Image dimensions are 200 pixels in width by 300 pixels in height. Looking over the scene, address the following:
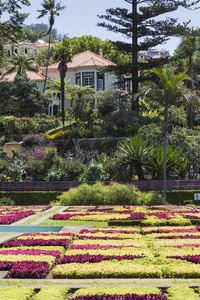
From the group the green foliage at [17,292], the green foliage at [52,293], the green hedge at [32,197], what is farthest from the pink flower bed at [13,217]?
the green foliage at [52,293]

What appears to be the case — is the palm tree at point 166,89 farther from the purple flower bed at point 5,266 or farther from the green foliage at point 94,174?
the purple flower bed at point 5,266

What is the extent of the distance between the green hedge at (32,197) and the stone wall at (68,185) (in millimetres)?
476

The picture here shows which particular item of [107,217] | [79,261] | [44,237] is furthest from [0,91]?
[79,261]

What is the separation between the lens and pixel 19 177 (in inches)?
768

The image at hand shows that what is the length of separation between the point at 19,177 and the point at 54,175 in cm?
189

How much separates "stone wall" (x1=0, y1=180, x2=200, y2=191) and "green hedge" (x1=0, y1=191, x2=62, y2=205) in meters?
0.48

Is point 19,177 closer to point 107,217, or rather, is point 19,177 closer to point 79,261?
point 107,217

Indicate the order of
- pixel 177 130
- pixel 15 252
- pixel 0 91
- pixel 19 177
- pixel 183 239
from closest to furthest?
pixel 15 252, pixel 183 239, pixel 19 177, pixel 177 130, pixel 0 91

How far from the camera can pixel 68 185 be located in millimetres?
18453

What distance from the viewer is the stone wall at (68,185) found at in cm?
1825

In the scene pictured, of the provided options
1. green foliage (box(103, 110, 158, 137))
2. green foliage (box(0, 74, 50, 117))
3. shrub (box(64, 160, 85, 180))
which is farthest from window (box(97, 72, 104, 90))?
shrub (box(64, 160, 85, 180))

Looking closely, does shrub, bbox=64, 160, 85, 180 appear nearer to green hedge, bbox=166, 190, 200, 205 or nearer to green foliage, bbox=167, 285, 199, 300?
green hedge, bbox=166, 190, 200, 205

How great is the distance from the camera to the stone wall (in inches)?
719

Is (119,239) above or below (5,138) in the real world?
below
